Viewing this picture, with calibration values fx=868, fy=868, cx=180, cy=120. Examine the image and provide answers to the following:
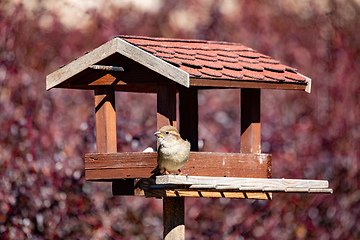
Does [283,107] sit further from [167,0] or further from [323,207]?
[167,0]

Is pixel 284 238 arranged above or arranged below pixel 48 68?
below

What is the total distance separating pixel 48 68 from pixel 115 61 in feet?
11.4

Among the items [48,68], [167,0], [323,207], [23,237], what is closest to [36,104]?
[48,68]

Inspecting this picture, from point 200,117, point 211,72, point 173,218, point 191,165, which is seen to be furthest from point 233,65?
point 200,117

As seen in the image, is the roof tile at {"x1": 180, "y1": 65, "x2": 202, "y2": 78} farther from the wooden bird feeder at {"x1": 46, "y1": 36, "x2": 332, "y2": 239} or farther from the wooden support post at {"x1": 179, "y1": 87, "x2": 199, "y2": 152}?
the wooden support post at {"x1": 179, "y1": 87, "x2": 199, "y2": 152}

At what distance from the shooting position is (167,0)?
9016 mm

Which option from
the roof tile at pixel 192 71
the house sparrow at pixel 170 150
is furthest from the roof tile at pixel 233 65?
the house sparrow at pixel 170 150

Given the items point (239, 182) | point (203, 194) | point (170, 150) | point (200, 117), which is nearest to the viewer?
point (170, 150)

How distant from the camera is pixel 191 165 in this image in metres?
5.04

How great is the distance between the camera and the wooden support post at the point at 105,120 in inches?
199

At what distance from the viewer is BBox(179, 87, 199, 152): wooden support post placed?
18.4 feet

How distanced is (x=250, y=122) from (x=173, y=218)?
77 cm

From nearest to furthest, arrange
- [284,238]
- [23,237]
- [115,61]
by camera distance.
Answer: [115,61] → [23,237] → [284,238]

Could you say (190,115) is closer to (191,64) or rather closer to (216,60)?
(216,60)
